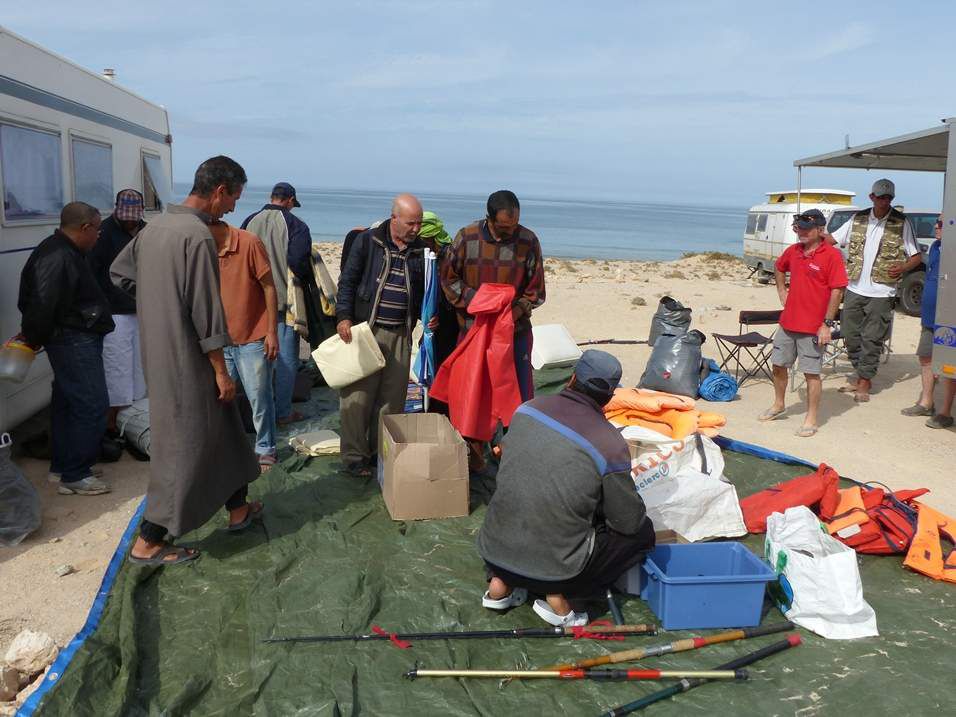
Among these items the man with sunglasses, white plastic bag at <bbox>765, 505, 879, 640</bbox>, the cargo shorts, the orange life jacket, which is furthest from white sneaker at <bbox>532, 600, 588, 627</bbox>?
the man with sunglasses

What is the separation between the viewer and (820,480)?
485cm

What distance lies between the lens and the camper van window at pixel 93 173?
266 inches

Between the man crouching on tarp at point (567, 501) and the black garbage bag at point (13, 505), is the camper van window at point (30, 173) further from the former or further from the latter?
the man crouching on tarp at point (567, 501)

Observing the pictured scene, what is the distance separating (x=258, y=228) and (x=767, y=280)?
707 inches

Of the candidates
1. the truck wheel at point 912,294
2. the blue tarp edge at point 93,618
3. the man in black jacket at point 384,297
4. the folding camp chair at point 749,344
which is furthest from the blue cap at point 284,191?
the truck wheel at point 912,294

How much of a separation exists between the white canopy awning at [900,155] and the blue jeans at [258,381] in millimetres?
5657

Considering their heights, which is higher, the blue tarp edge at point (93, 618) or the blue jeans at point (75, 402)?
the blue jeans at point (75, 402)

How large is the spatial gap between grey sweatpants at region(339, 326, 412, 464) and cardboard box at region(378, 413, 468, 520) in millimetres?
486

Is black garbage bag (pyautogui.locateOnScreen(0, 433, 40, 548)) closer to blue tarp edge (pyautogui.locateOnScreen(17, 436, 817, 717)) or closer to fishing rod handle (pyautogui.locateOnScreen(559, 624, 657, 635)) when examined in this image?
blue tarp edge (pyautogui.locateOnScreen(17, 436, 817, 717))

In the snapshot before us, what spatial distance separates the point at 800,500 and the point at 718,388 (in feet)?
10.9

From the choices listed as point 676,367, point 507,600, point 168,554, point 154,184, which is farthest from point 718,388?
point 154,184

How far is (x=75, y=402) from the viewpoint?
5.25 m

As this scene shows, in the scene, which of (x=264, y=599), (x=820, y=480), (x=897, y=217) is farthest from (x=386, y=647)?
(x=897, y=217)

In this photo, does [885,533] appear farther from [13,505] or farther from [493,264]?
[13,505]
